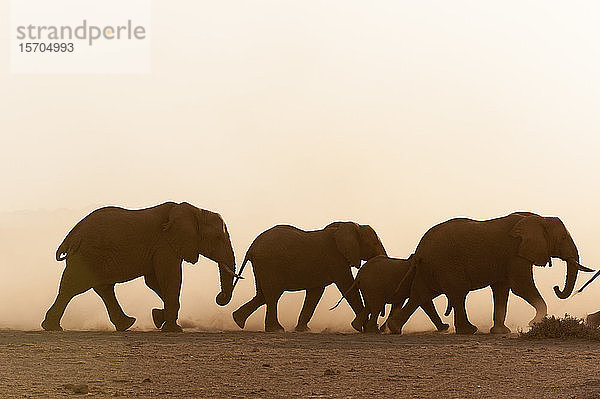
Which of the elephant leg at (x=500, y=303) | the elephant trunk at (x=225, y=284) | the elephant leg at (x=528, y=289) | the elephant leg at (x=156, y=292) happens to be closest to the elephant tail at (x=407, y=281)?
the elephant leg at (x=500, y=303)

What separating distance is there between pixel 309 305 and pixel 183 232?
5.02 meters

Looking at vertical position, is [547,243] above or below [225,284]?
above

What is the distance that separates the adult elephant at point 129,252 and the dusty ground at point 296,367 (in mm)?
4427

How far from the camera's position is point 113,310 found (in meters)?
26.1

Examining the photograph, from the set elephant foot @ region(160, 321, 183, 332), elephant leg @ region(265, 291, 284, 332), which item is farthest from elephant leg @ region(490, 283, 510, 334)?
elephant foot @ region(160, 321, 183, 332)

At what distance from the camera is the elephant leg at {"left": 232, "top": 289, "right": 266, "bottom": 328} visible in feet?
94.0

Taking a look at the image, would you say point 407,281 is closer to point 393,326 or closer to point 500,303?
point 393,326

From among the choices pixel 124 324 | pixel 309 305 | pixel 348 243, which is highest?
pixel 348 243

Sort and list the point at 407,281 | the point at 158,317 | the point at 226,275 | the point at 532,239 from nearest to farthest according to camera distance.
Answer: the point at 532,239 → the point at 407,281 → the point at 158,317 → the point at 226,275

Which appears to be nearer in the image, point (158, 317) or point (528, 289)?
point (528, 289)

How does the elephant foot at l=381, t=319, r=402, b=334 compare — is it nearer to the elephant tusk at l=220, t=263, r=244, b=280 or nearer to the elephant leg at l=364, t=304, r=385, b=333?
the elephant leg at l=364, t=304, r=385, b=333

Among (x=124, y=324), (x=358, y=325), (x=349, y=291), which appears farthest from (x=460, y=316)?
(x=124, y=324)

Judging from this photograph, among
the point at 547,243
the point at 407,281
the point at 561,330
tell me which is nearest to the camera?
the point at 561,330

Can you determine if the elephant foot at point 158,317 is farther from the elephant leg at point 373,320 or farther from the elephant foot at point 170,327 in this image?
the elephant leg at point 373,320
